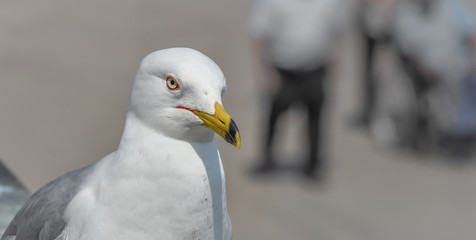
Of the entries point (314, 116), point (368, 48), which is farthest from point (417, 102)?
point (314, 116)

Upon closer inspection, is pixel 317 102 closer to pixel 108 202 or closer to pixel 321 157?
pixel 321 157

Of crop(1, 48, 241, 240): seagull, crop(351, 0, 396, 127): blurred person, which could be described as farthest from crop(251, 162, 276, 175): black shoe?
crop(1, 48, 241, 240): seagull

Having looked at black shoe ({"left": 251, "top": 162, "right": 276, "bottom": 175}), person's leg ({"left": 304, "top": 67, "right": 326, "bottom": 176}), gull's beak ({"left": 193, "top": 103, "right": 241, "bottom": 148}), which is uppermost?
gull's beak ({"left": 193, "top": 103, "right": 241, "bottom": 148})

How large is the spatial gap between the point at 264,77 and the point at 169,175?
4.56m

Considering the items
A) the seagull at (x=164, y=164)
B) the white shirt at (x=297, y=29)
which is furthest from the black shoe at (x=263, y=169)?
the seagull at (x=164, y=164)

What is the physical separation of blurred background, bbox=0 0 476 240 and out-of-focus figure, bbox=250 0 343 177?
133mm

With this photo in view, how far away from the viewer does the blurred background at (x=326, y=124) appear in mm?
6898

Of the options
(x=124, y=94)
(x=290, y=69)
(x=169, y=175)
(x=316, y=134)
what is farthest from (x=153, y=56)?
(x=124, y=94)

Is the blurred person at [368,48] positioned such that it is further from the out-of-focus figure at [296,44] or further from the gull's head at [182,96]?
the gull's head at [182,96]

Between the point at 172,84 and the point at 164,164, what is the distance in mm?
233

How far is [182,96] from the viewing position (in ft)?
8.02

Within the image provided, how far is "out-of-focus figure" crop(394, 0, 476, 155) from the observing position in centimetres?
720

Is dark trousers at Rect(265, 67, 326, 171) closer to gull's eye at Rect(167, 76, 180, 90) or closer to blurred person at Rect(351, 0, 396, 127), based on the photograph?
blurred person at Rect(351, 0, 396, 127)

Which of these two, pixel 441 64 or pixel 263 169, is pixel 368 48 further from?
pixel 263 169
